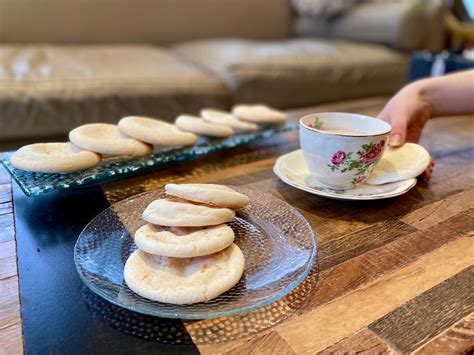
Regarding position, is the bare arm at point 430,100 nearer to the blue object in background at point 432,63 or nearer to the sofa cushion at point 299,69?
the sofa cushion at point 299,69

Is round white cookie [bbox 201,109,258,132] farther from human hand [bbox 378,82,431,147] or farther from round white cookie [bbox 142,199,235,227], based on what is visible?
round white cookie [bbox 142,199,235,227]

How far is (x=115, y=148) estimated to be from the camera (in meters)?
0.65

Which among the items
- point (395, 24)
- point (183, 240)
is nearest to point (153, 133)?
point (183, 240)

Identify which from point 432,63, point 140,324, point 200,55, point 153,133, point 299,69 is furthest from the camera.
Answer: point 432,63

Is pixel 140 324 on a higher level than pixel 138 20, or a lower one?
lower

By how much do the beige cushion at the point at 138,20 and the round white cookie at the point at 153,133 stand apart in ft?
4.85

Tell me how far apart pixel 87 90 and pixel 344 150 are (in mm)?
1034

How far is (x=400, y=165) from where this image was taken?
2.18 ft

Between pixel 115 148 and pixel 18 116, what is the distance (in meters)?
0.80

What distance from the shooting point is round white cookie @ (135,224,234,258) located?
1.35ft

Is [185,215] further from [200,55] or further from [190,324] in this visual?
[200,55]

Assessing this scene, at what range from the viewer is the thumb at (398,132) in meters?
0.71

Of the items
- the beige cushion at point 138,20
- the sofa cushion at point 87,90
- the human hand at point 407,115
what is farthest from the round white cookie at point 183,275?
the beige cushion at point 138,20

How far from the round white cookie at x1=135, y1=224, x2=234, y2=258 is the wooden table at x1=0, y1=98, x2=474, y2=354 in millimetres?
72
